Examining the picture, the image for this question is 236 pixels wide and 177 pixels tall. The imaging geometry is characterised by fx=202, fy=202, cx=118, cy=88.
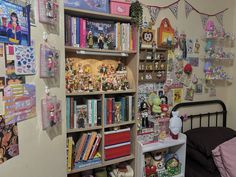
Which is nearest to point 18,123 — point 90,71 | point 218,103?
point 90,71

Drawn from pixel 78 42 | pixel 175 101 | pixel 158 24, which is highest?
pixel 158 24

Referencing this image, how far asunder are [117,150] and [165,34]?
1.24 metres

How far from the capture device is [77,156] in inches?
62.9

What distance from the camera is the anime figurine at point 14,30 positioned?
0.89 metres

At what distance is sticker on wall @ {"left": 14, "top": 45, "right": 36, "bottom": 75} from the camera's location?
0.94 metres

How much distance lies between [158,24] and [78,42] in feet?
3.12

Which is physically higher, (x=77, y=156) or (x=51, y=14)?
(x=51, y=14)

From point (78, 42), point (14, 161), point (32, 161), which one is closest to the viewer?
point (14, 161)

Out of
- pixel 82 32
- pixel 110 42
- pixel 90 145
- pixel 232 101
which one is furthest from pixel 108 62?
pixel 232 101

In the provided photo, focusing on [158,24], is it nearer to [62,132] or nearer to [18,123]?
[62,132]

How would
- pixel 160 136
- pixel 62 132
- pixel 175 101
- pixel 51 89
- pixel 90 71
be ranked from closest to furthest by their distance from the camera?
pixel 51 89 → pixel 62 132 → pixel 90 71 → pixel 160 136 → pixel 175 101

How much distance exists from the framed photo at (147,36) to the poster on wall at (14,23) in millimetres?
1217

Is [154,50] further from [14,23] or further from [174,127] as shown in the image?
[14,23]

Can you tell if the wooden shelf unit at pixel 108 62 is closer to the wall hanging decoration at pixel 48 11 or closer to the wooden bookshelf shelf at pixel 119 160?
the wooden bookshelf shelf at pixel 119 160
